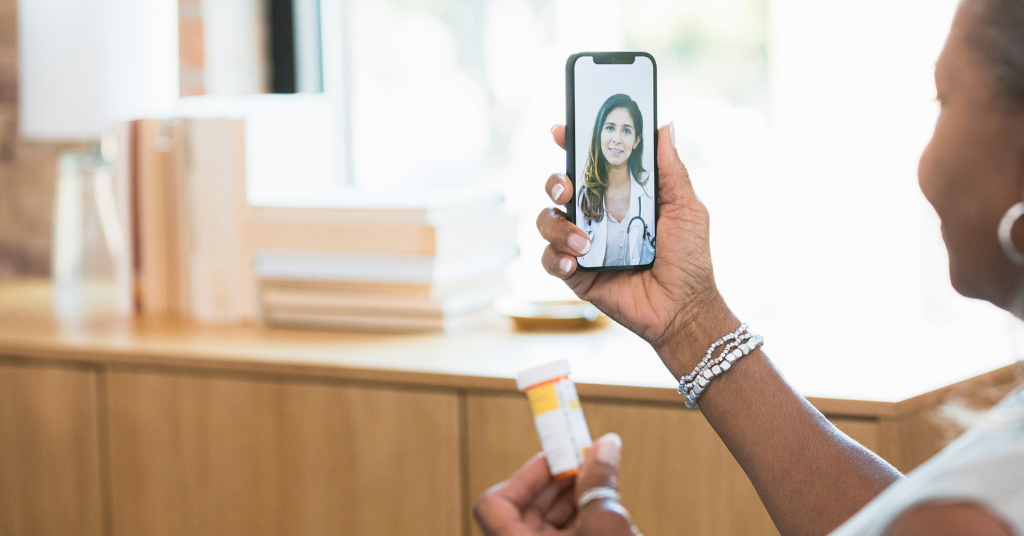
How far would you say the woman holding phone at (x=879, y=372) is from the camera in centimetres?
52

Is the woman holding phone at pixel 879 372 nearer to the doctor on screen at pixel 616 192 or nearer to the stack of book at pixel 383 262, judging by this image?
the doctor on screen at pixel 616 192

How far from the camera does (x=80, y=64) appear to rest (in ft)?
5.38

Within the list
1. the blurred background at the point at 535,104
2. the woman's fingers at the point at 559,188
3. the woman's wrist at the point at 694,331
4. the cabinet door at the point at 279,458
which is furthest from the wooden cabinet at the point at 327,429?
the blurred background at the point at 535,104

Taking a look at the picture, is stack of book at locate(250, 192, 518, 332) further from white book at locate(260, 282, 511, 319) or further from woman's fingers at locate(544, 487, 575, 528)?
woman's fingers at locate(544, 487, 575, 528)

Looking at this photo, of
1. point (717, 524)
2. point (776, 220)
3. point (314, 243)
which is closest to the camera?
point (717, 524)

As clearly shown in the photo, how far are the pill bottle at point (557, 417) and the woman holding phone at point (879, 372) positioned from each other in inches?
0.9

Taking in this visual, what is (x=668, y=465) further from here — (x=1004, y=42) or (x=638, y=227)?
(x=1004, y=42)

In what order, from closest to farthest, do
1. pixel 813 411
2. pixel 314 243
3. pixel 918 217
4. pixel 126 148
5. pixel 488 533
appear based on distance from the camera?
pixel 488 533 < pixel 813 411 < pixel 314 243 < pixel 126 148 < pixel 918 217

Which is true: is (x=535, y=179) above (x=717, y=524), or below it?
above

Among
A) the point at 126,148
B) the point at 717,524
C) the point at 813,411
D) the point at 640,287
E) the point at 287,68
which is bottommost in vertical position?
the point at 717,524

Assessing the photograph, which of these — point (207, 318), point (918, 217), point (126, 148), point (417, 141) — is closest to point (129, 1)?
point (126, 148)

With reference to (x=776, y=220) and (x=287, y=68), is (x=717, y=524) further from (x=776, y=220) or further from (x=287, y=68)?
(x=287, y=68)

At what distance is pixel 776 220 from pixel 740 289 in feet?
0.91

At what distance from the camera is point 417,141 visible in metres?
2.21
